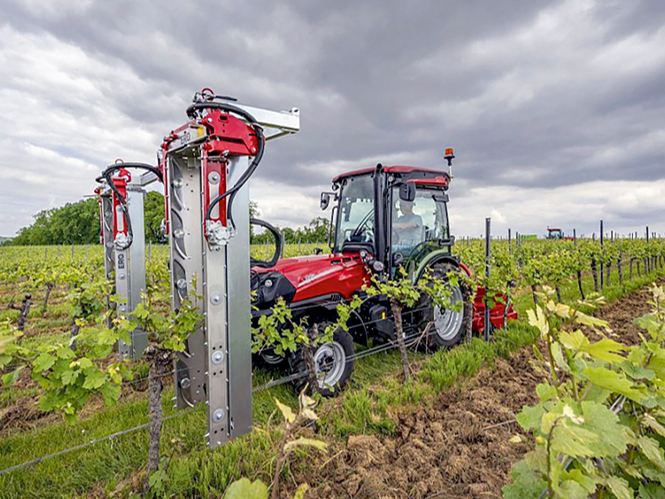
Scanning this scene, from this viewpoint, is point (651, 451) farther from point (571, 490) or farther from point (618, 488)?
point (571, 490)

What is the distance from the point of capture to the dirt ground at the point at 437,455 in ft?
7.36

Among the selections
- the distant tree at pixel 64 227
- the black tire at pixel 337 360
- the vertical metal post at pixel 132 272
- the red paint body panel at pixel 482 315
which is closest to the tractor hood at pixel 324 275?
the black tire at pixel 337 360

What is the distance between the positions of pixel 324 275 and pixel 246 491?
335cm

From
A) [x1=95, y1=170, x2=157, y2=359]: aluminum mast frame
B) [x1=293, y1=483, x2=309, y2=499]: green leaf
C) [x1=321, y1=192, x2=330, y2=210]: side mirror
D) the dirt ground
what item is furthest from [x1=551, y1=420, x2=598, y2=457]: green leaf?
[x1=95, y1=170, x2=157, y2=359]: aluminum mast frame

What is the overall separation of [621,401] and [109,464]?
2.97 m

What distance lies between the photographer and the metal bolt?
8.06 feet

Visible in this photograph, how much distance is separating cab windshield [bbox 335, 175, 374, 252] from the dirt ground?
2.04 metres

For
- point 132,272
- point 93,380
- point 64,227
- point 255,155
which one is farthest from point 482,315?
point 64,227

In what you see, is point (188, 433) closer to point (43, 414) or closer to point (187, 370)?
point (187, 370)

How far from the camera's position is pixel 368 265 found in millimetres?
4426

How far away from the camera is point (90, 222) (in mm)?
57281

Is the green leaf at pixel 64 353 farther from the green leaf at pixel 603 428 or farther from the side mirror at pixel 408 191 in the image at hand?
the side mirror at pixel 408 191

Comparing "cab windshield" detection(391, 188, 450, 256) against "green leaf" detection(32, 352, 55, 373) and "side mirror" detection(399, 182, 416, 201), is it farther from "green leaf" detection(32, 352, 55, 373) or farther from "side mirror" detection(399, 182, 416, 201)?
"green leaf" detection(32, 352, 55, 373)

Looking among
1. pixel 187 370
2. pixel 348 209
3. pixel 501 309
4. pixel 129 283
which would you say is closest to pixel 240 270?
pixel 187 370
